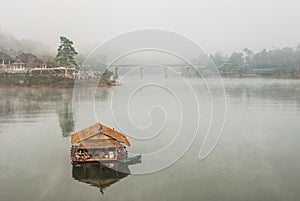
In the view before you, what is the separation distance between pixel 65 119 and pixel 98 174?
9824 mm

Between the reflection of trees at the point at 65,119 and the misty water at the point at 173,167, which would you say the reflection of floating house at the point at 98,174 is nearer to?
the misty water at the point at 173,167

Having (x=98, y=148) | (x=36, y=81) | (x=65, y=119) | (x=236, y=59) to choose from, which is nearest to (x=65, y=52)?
(x=36, y=81)

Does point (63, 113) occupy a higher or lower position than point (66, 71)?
lower

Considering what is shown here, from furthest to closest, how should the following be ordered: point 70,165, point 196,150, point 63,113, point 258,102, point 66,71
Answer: point 66,71
point 258,102
point 63,113
point 196,150
point 70,165

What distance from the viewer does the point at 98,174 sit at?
9906 mm

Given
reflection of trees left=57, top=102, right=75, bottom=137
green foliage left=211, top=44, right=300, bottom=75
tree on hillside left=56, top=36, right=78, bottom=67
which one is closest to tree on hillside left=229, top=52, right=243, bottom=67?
green foliage left=211, top=44, right=300, bottom=75

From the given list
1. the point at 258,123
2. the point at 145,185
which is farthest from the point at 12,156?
the point at 258,123

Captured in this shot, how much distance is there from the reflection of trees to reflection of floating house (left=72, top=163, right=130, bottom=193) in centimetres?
504

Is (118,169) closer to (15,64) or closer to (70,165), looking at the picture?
(70,165)

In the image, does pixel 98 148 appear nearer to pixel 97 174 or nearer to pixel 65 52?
pixel 97 174

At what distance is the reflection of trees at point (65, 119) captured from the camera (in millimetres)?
15948

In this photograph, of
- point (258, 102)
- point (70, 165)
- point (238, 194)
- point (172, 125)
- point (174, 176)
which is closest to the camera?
point (238, 194)

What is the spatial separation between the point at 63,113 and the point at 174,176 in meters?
13.3

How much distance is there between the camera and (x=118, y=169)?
10.2m
